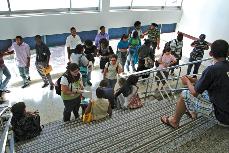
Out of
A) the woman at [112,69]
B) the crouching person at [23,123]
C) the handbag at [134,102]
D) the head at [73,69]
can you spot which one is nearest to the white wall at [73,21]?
the woman at [112,69]

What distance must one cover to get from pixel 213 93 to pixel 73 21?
5.85 metres

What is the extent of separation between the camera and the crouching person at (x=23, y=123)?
174 inches

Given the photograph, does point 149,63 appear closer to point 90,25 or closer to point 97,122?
point 90,25

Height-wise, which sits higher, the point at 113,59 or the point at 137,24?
the point at 137,24

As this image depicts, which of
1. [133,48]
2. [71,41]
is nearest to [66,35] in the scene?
[71,41]

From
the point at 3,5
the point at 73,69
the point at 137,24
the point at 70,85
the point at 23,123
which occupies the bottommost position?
the point at 23,123

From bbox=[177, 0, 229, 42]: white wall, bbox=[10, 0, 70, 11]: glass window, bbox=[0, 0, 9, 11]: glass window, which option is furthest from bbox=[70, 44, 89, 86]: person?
bbox=[177, 0, 229, 42]: white wall

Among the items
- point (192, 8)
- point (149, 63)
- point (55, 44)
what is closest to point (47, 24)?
point (55, 44)

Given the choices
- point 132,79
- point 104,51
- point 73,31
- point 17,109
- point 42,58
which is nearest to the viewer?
point 17,109

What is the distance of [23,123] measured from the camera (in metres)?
4.57

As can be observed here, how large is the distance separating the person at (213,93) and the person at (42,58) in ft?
14.6

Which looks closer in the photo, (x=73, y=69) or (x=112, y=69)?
(x=73, y=69)

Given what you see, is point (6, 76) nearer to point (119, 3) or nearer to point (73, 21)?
point (73, 21)

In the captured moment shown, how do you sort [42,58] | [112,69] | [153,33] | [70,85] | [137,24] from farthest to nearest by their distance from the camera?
[153,33] < [137,24] < [42,58] < [112,69] < [70,85]
